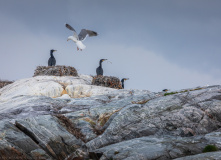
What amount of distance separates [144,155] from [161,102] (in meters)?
5.05

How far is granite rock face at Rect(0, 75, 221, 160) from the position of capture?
8.34 metres

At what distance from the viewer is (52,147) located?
9.62m

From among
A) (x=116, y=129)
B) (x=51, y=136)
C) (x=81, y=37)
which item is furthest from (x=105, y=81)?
(x=51, y=136)

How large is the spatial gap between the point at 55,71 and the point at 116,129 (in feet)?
57.4

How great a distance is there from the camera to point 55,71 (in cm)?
2736

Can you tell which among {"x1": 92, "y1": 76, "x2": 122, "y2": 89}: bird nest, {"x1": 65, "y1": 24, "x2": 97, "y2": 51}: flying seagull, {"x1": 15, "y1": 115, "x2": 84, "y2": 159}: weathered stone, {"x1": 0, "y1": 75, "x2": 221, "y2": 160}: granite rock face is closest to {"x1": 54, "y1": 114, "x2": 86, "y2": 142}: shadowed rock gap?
{"x1": 0, "y1": 75, "x2": 221, "y2": 160}: granite rock face

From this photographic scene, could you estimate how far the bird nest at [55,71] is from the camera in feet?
89.8

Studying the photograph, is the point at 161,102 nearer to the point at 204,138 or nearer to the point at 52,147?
the point at 204,138

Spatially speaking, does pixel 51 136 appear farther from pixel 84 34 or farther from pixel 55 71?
pixel 55 71

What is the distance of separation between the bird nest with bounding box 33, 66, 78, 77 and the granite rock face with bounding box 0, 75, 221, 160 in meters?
11.4

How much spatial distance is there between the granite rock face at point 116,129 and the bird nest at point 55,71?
1139cm

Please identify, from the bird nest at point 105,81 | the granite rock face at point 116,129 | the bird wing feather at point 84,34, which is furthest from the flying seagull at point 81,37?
the granite rock face at point 116,129

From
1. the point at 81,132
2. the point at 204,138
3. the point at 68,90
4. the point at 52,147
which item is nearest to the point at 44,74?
the point at 68,90

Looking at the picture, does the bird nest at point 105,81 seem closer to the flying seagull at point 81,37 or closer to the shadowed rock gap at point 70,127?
the flying seagull at point 81,37
